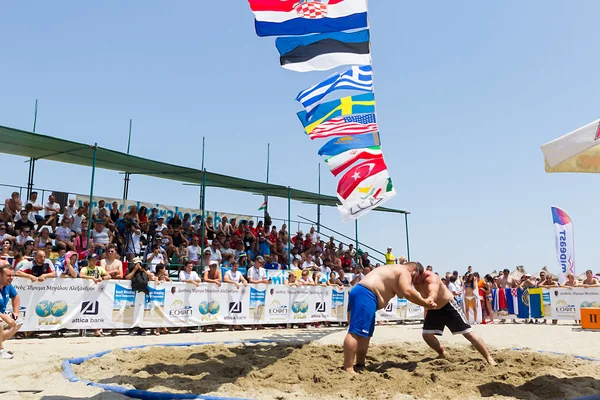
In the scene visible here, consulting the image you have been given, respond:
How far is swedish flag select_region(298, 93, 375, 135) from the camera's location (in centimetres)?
1196

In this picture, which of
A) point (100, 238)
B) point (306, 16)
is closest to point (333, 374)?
point (306, 16)

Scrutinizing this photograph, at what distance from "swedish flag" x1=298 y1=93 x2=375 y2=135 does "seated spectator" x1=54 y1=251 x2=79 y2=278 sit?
6.07m

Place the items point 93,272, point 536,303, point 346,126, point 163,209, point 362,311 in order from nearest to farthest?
point 362,311
point 93,272
point 346,126
point 536,303
point 163,209

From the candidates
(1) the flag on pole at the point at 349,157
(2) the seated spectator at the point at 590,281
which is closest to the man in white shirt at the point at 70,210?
(1) the flag on pole at the point at 349,157

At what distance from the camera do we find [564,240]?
65.1 feet

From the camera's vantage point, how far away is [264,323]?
13.3 metres

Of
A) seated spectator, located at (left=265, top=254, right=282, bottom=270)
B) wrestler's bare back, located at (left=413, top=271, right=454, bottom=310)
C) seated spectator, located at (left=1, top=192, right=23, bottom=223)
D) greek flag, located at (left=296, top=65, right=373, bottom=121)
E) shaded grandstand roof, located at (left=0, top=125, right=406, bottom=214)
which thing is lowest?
wrestler's bare back, located at (left=413, top=271, right=454, bottom=310)

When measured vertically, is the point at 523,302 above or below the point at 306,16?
below

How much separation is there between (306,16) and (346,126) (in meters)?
4.42

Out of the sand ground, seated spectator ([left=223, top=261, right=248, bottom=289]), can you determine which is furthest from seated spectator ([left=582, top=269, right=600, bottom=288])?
seated spectator ([left=223, top=261, right=248, bottom=289])

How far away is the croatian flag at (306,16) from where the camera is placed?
25.5ft

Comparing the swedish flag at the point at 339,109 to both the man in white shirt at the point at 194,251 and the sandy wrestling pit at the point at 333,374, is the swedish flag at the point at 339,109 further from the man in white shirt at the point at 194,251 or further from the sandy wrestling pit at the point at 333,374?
the sandy wrestling pit at the point at 333,374

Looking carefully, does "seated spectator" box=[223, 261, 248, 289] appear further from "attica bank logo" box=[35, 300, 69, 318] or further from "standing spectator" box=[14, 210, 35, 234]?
"standing spectator" box=[14, 210, 35, 234]

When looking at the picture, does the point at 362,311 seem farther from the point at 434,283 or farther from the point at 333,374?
the point at 434,283
